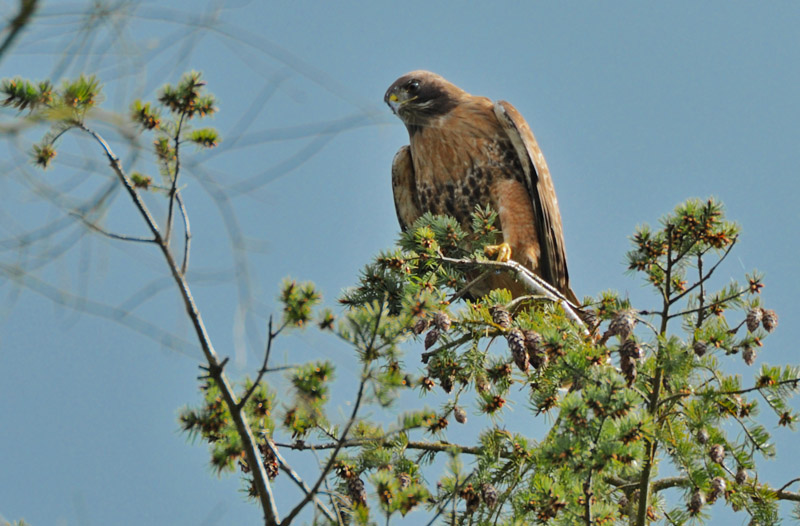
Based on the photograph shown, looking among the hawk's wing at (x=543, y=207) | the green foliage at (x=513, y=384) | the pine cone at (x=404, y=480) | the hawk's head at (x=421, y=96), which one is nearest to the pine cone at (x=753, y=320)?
the green foliage at (x=513, y=384)

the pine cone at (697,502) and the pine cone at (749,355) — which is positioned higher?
the pine cone at (749,355)

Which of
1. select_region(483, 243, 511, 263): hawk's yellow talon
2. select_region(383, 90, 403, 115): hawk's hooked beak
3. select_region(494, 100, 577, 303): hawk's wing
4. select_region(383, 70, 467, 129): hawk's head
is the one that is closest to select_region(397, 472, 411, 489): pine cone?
select_region(483, 243, 511, 263): hawk's yellow talon

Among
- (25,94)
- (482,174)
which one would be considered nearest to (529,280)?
(482,174)

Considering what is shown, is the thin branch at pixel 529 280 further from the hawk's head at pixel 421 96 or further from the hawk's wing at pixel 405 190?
the hawk's head at pixel 421 96

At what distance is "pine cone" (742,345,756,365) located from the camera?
2.96 meters

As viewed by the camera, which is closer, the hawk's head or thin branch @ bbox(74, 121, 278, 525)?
thin branch @ bbox(74, 121, 278, 525)

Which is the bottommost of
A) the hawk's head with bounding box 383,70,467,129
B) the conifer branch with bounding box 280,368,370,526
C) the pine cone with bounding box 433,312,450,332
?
the conifer branch with bounding box 280,368,370,526

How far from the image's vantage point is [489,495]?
267 centimetres

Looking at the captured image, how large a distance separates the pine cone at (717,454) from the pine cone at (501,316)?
862 millimetres

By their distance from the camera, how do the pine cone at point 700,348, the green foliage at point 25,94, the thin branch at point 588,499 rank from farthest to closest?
the pine cone at point 700,348 → the thin branch at point 588,499 → the green foliage at point 25,94

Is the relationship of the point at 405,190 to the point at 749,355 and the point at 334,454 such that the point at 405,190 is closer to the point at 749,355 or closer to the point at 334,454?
the point at 749,355

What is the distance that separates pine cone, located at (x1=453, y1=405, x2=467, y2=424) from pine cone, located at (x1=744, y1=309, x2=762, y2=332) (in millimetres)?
1159

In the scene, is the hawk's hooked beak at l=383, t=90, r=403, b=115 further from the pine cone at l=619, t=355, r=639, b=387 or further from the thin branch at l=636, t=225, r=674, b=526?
the pine cone at l=619, t=355, r=639, b=387

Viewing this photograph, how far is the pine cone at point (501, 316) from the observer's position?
121 inches
